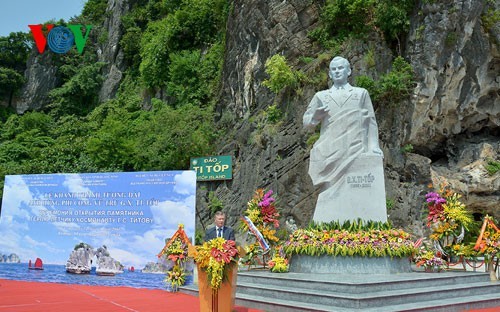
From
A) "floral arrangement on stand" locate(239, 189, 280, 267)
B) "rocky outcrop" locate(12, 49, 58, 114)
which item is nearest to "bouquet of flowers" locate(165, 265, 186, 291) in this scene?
"floral arrangement on stand" locate(239, 189, 280, 267)

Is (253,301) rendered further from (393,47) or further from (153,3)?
(153,3)

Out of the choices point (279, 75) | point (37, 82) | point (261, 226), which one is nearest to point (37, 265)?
point (261, 226)

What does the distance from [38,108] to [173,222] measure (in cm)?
2246

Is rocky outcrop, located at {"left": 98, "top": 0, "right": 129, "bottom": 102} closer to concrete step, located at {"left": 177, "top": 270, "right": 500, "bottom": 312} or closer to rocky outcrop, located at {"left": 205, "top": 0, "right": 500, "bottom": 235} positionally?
rocky outcrop, located at {"left": 205, "top": 0, "right": 500, "bottom": 235}

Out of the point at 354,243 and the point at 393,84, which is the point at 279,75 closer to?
the point at 393,84

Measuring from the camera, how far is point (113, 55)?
88.7 feet

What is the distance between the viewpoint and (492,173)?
15953 millimetres

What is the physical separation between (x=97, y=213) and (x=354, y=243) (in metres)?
5.64

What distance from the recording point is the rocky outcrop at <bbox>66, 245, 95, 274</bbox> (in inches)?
373

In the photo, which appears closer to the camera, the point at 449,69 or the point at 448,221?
the point at 448,221

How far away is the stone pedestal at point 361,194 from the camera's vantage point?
27.1ft

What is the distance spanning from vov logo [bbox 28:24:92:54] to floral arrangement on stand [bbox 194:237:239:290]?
85.8ft

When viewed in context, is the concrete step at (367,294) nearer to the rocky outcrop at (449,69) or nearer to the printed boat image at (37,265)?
the printed boat image at (37,265)

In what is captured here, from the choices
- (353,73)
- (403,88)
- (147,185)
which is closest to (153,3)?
(353,73)
